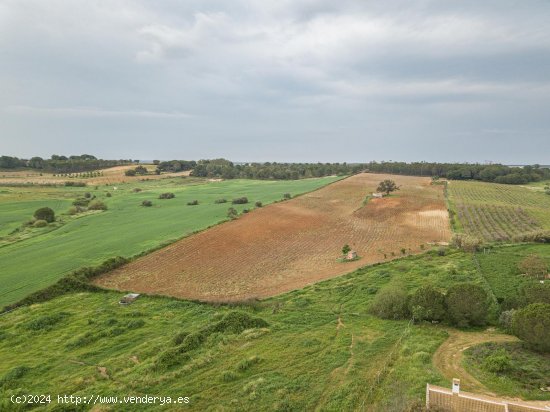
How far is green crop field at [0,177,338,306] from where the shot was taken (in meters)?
39.6

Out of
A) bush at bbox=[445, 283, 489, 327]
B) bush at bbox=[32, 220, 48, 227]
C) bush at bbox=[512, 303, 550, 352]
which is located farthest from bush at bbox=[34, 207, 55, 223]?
bush at bbox=[512, 303, 550, 352]

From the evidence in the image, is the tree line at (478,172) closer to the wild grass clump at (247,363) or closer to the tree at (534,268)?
the tree at (534,268)

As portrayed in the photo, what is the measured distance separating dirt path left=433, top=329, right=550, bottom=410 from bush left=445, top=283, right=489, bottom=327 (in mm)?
888

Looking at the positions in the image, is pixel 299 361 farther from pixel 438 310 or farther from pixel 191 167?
pixel 191 167

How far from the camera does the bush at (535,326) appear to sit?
20.0 meters

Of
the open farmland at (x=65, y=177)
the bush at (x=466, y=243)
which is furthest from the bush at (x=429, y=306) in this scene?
the open farmland at (x=65, y=177)

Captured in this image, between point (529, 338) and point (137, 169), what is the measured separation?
158 metres

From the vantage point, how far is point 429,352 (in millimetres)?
20859

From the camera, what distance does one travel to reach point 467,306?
24531 millimetres

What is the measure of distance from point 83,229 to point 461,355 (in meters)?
58.6

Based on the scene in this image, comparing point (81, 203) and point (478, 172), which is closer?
point (81, 203)

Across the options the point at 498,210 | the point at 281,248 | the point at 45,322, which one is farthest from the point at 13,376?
the point at 498,210

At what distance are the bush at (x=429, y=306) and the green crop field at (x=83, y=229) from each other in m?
33.7

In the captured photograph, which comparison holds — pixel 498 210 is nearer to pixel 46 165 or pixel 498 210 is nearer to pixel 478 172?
pixel 478 172
